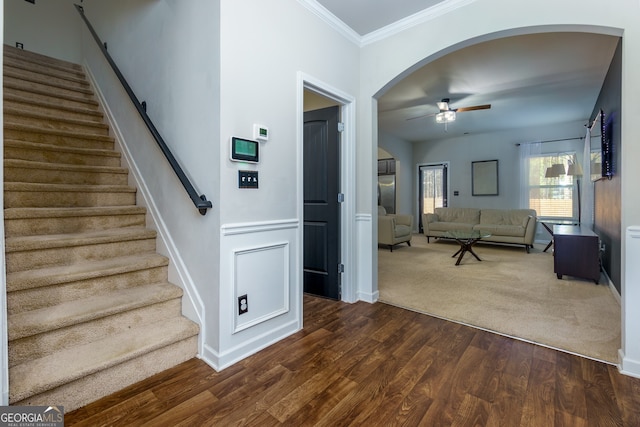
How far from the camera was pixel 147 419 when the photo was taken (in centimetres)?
145

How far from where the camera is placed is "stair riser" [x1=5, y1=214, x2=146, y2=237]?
203cm

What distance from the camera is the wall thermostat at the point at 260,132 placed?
2051mm

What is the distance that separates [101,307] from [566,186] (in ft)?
27.5

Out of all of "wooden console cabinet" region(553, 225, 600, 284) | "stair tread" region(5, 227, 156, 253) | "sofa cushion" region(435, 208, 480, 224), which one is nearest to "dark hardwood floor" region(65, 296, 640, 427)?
"stair tread" region(5, 227, 156, 253)

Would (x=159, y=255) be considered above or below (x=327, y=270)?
above

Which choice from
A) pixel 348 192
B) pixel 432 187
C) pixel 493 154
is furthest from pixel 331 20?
pixel 432 187

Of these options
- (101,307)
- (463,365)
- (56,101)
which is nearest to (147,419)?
(101,307)

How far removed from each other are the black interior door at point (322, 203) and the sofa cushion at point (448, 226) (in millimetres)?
4671

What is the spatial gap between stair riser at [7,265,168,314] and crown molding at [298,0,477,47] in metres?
2.41

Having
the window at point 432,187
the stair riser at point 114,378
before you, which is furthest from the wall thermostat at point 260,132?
the window at point 432,187

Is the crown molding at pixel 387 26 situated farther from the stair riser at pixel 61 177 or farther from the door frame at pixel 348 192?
the stair riser at pixel 61 177

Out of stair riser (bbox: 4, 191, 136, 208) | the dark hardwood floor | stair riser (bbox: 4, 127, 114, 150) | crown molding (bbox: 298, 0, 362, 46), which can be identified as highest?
crown molding (bbox: 298, 0, 362, 46)

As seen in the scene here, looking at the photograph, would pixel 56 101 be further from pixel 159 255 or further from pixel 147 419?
pixel 147 419

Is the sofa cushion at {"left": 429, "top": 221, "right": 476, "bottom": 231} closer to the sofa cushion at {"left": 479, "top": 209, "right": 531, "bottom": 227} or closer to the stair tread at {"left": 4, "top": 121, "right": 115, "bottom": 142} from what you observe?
the sofa cushion at {"left": 479, "top": 209, "right": 531, "bottom": 227}
